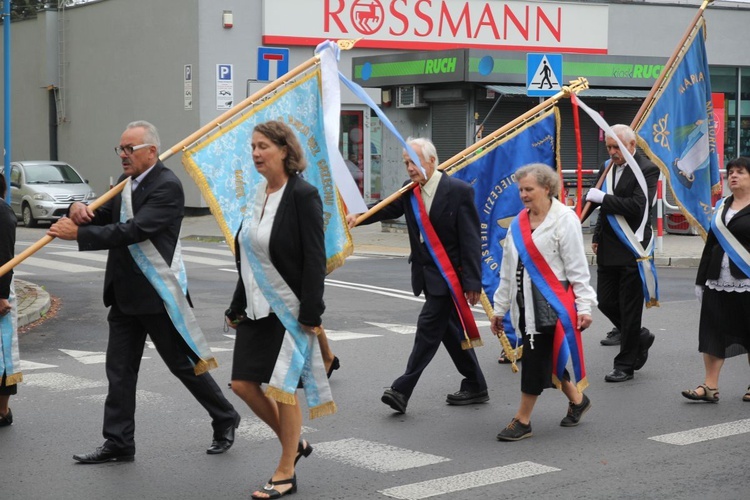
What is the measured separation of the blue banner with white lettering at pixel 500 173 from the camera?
9219 millimetres

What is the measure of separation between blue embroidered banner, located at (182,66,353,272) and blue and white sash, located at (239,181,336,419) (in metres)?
0.83

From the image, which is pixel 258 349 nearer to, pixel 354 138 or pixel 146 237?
pixel 146 237

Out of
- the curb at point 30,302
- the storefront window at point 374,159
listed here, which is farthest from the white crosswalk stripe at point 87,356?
the storefront window at point 374,159

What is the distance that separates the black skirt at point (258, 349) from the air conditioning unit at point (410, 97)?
1714 cm

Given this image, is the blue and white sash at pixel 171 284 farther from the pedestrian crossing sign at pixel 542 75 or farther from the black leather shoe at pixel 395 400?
the pedestrian crossing sign at pixel 542 75

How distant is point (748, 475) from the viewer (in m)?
6.07

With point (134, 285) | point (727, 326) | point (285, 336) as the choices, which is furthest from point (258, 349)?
point (727, 326)

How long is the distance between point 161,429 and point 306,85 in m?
2.27

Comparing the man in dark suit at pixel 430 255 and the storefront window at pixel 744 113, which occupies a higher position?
the storefront window at pixel 744 113

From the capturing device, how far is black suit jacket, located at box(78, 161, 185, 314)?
249 inches

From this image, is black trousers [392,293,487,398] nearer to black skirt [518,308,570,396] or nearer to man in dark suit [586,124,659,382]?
black skirt [518,308,570,396]

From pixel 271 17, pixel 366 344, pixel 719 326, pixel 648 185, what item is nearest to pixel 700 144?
pixel 648 185

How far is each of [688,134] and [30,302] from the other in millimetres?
7162

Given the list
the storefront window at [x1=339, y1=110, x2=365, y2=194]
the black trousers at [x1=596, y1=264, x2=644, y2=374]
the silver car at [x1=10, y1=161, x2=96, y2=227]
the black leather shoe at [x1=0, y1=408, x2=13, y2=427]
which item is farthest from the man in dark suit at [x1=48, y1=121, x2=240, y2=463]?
the storefront window at [x1=339, y1=110, x2=365, y2=194]
